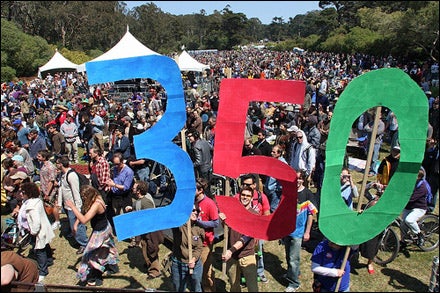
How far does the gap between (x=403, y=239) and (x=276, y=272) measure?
7.11ft

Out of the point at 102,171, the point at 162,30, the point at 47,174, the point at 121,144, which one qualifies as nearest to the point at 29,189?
the point at 102,171

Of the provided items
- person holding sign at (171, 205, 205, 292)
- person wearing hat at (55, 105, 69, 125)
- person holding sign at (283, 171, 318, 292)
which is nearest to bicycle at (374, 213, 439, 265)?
person holding sign at (283, 171, 318, 292)

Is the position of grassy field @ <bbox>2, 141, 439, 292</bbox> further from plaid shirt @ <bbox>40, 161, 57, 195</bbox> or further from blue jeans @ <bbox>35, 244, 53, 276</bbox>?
plaid shirt @ <bbox>40, 161, 57, 195</bbox>

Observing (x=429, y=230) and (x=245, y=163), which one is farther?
(x=429, y=230)

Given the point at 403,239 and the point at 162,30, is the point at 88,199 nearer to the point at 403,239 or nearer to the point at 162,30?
the point at 403,239

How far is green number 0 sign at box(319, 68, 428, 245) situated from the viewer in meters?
3.21

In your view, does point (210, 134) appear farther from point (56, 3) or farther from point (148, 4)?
point (148, 4)

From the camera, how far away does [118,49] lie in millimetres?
15703

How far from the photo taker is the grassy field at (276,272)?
17.2ft

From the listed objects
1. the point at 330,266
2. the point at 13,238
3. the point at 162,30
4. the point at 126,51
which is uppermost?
the point at 162,30

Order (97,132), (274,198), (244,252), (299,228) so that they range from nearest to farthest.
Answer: (244,252) → (299,228) → (274,198) → (97,132)

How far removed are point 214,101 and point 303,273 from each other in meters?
8.40

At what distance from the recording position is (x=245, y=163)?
→ 3.88m

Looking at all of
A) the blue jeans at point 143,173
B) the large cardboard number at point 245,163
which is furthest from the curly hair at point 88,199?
the blue jeans at point 143,173
